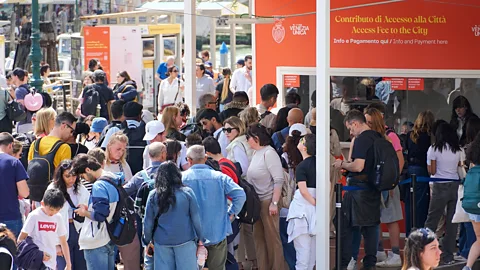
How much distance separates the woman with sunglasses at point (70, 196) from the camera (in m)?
9.09

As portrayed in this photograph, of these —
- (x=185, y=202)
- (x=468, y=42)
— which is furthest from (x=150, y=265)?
(x=468, y=42)

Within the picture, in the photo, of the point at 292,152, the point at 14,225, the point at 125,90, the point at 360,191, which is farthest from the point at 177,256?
the point at 125,90

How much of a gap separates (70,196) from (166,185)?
52.9 inches

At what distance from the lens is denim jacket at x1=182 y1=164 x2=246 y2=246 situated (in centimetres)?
884

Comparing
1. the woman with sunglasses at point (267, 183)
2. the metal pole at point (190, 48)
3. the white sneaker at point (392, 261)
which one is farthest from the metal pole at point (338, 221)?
the metal pole at point (190, 48)

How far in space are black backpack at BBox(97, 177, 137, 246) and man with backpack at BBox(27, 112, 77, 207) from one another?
1.41 metres

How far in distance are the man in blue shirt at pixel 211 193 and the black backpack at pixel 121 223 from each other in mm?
633

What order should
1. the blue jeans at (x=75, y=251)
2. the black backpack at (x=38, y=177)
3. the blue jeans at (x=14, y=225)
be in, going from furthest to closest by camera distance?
the black backpack at (x=38, y=177)
the blue jeans at (x=14, y=225)
the blue jeans at (x=75, y=251)

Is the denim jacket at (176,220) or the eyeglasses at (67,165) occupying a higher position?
the eyeglasses at (67,165)

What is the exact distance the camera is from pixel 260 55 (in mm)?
15266

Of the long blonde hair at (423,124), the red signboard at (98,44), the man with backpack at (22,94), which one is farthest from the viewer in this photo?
the red signboard at (98,44)

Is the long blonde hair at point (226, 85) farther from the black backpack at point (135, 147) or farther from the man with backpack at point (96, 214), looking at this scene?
the man with backpack at point (96, 214)

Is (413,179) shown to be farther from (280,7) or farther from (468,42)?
(280,7)

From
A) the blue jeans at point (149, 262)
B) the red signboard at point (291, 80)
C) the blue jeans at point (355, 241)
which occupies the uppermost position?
the red signboard at point (291, 80)
